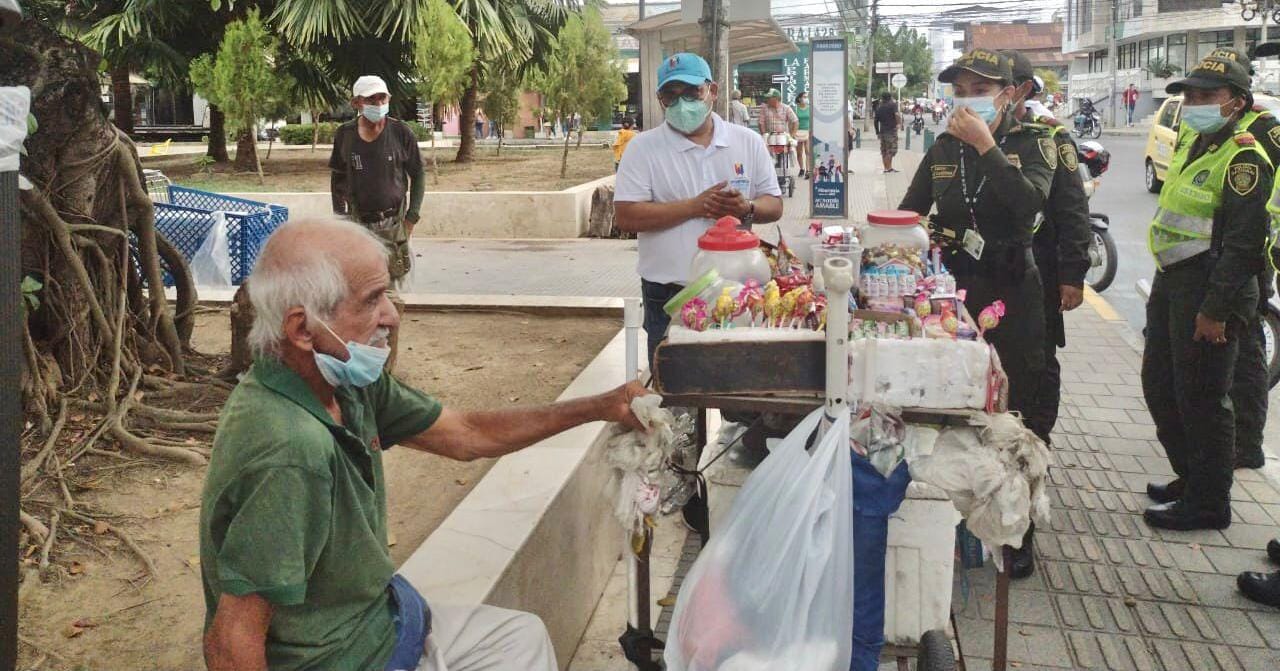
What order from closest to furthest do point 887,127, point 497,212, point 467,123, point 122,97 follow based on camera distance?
point 497,212 < point 122,97 < point 887,127 < point 467,123

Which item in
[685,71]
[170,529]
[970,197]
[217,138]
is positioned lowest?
[170,529]

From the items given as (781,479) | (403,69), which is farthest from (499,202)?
(781,479)

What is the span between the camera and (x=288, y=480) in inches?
73.7

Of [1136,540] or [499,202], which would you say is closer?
[1136,540]

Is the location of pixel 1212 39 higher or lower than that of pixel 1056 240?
higher

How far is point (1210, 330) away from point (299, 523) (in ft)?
11.7

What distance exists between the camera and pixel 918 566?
2.99 m

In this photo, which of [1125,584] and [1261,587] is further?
[1125,584]

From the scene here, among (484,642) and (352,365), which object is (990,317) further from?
(352,365)

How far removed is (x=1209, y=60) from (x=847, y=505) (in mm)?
3085

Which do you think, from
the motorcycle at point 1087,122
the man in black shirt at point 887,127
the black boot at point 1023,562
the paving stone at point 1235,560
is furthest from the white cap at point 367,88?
the motorcycle at point 1087,122

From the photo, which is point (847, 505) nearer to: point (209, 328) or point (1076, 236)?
point (1076, 236)

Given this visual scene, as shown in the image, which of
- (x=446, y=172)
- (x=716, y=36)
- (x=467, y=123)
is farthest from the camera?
(x=467, y=123)

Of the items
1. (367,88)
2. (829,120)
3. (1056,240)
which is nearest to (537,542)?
(1056,240)
